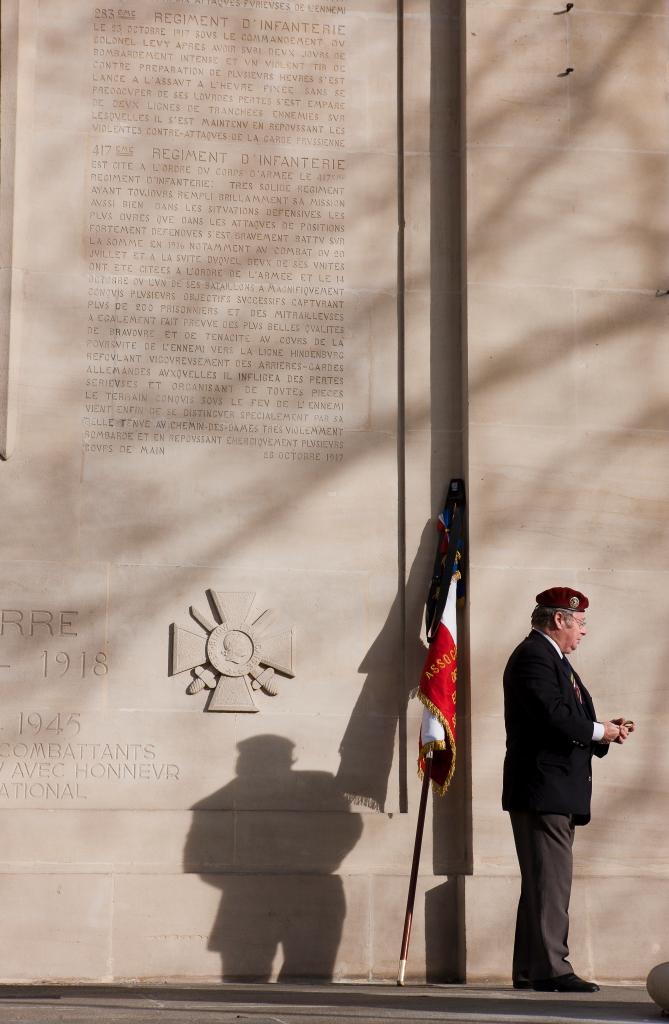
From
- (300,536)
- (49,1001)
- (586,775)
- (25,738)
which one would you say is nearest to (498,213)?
(300,536)

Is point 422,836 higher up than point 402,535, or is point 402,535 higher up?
point 402,535

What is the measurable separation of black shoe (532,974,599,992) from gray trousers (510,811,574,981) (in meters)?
0.03

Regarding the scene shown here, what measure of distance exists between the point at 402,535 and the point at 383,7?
3498 mm

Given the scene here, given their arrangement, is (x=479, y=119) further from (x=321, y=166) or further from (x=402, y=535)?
(x=402, y=535)

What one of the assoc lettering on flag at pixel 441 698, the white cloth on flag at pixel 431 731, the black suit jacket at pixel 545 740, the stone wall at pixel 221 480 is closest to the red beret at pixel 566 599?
the black suit jacket at pixel 545 740

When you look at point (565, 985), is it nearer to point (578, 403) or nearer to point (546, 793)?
point (546, 793)

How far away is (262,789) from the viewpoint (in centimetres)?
893

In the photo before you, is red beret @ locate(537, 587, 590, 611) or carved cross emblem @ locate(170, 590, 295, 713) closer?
red beret @ locate(537, 587, 590, 611)

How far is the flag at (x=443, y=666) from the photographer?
8.70 metres

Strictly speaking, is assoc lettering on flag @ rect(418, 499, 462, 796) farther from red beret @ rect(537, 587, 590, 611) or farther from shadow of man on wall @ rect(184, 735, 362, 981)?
red beret @ rect(537, 587, 590, 611)

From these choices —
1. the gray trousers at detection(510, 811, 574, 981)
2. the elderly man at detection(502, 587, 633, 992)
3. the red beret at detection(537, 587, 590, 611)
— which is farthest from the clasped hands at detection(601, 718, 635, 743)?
the red beret at detection(537, 587, 590, 611)

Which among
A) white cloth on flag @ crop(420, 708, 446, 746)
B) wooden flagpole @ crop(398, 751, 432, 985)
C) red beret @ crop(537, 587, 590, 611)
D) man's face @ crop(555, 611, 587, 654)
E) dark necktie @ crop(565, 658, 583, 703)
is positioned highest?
red beret @ crop(537, 587, 590, 611)

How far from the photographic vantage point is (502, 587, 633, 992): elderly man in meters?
7.68

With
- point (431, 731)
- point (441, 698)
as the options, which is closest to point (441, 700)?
point (441, 698)
